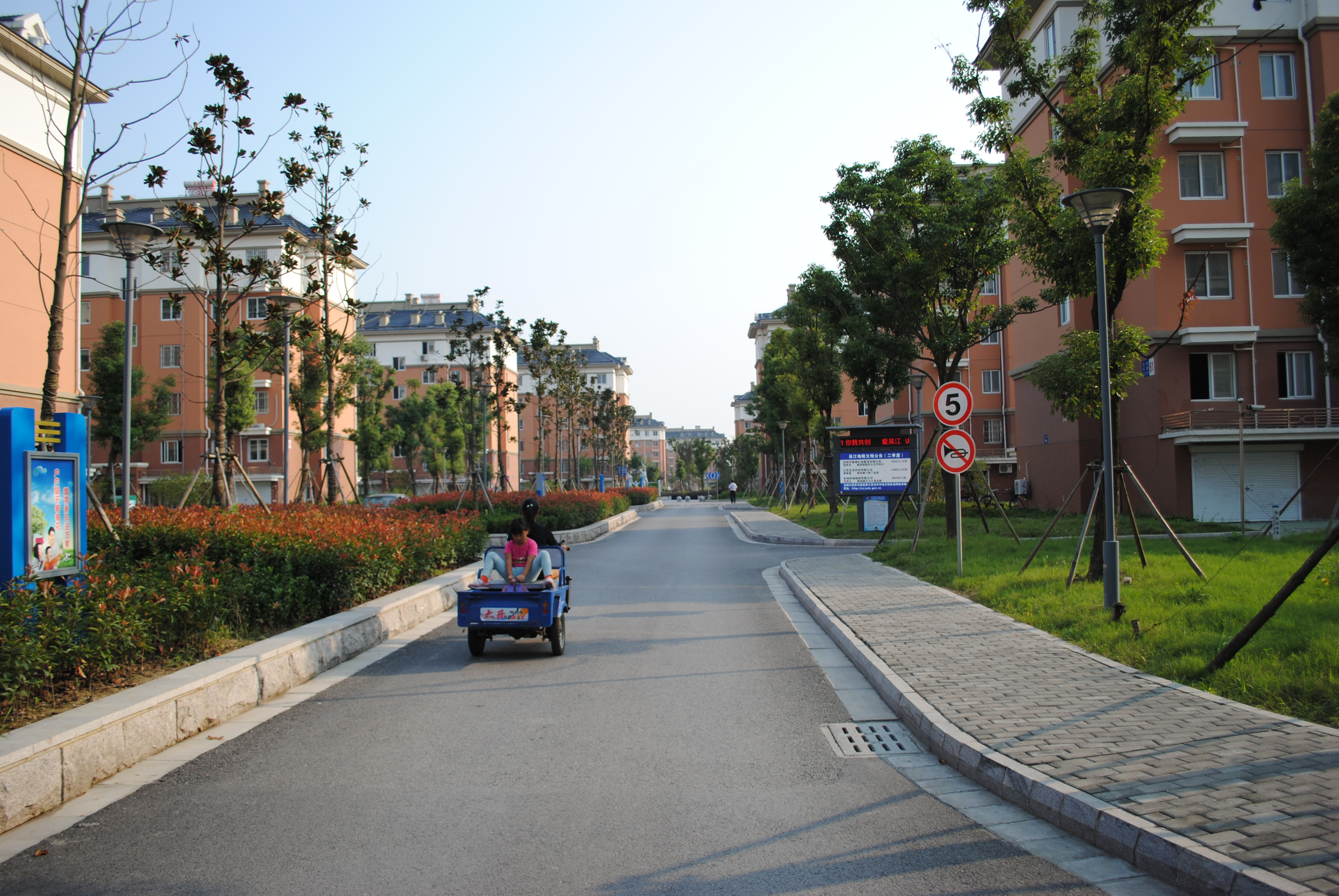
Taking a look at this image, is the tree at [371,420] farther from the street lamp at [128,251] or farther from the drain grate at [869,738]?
the drain grate at [869,738]

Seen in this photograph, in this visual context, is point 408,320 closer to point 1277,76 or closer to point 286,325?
point 286,325

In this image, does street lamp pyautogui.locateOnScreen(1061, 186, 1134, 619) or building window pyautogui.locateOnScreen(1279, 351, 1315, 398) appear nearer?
street lamp pyautogui.locateOnScreen(1061, 186, 1134, 619)

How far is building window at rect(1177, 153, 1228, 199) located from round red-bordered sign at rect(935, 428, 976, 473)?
20.3 metres

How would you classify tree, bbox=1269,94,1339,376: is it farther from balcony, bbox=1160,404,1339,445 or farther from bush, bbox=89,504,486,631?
bush, bbox=89,504,486,631

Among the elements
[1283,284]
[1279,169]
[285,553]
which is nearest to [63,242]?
[285,553]

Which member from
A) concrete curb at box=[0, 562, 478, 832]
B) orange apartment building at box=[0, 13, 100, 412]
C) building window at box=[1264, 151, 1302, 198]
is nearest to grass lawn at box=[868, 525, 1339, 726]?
concrete curb at box=[0, 562, 478, 832]

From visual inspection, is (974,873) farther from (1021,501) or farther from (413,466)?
(413,466)

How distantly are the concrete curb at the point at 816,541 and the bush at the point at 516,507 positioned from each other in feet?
20.3

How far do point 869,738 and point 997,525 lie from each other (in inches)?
804

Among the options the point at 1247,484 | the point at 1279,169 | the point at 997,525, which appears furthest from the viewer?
the point at 1279,169

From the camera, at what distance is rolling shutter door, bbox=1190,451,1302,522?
87.7ft

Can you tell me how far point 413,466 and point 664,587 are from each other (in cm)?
6541

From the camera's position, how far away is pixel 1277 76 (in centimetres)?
2839

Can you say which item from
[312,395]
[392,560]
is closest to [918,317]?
[392,560]
